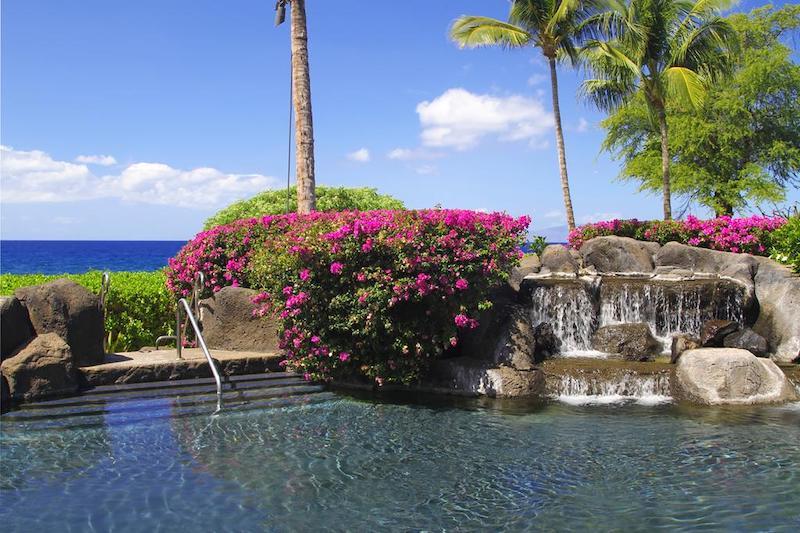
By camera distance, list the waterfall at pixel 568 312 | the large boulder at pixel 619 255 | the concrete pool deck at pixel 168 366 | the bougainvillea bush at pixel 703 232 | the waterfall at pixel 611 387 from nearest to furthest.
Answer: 1. the concrete pool deck at pixel 168 366
2. the waterfall at pixel 611 387
3. the waterfall at pixel 568 312
4. the large boulder at pixel 619 255
5. the bougainvillea bush at pixel 703 232

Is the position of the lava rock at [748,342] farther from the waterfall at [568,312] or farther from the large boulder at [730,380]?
the waterfall at [568,312]

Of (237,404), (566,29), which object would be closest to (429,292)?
(237,404)

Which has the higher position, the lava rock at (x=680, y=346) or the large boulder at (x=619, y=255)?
the large boulder at (x=619, y=255)

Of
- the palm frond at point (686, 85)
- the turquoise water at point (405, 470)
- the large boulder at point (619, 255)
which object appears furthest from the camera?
the palm frond at point (686, 85)

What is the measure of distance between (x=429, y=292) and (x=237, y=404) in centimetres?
346

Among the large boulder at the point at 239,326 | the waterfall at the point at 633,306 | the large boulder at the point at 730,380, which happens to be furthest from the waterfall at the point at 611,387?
the large boulder at the point at 239,326

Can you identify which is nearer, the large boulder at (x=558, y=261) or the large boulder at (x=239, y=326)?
the large boulder at (x=239, y=326)

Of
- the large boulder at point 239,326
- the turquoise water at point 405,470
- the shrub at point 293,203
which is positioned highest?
the shrub at point 293,203

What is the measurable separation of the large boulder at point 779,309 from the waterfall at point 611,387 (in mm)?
3732

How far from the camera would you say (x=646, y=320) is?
1441 cm

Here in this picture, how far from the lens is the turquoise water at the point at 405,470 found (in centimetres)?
635

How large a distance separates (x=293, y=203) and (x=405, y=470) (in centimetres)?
1855

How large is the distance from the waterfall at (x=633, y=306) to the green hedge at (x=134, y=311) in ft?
25.2

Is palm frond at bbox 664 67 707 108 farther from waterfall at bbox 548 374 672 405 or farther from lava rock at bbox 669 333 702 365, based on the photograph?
waterfall at bbox 548 374 672 405
